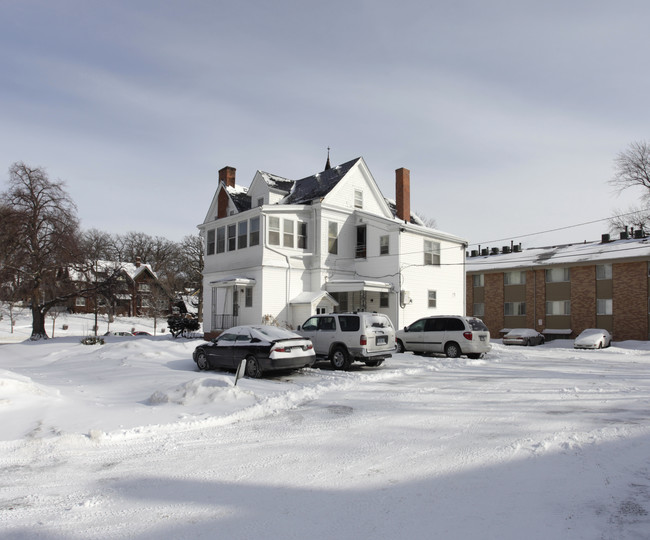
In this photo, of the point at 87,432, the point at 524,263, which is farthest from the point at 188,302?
the point at 87,432

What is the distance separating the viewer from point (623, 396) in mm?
10977

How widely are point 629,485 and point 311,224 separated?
2277 cm

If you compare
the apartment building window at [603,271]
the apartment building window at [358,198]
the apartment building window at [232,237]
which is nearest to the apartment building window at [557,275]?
the apartment building window at [603,271]

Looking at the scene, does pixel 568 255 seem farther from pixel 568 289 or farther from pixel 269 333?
pixel 269 333

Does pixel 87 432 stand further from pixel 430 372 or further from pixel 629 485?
pixel 430 372

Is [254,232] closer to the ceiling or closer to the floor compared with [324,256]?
closer to the ceiling

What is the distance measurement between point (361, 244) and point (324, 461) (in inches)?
890

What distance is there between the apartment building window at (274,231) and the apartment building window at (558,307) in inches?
1023

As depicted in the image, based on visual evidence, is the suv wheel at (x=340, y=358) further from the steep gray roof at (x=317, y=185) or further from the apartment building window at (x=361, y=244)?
the steep gray roof at (x=317, y=185)

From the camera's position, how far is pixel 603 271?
3806 cm

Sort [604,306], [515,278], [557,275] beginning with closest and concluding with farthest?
[604,306] < [557,275] < [515,278]

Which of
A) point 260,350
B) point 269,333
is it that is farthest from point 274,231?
point 260,350

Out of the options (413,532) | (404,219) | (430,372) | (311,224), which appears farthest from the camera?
(404,219)

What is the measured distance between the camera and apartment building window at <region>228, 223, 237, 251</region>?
27.8 metres
